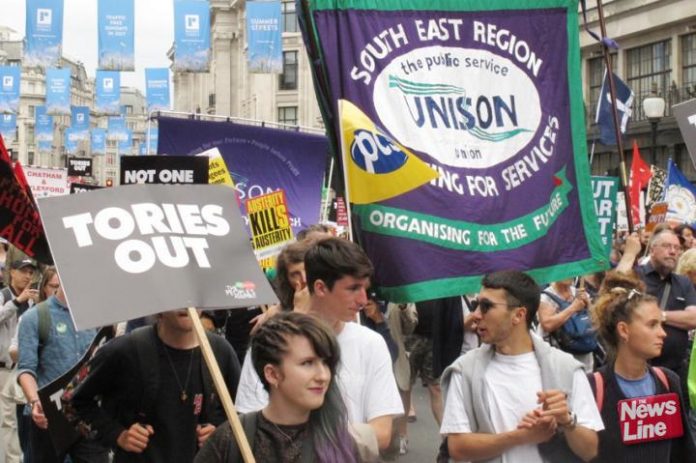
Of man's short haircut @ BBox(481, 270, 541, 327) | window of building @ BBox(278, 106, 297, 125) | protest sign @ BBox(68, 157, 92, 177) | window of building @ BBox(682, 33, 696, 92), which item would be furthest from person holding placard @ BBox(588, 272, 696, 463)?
window of building @ BBox(278, 106, 297, 125)

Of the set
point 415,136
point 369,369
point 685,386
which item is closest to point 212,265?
point 369,369

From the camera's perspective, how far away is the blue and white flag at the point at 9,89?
49.2m

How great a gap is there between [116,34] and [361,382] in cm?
2849

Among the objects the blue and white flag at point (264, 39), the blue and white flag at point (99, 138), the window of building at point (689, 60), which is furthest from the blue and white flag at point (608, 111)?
the blue and white flag at point (99, 138)

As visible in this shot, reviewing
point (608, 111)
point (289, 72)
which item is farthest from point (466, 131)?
point (289, 72)

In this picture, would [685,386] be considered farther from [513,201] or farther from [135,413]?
[135,413]

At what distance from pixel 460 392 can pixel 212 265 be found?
3.74 feet

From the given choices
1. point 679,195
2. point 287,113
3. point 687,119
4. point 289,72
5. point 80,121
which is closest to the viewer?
point 687,119

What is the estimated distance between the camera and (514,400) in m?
4.43

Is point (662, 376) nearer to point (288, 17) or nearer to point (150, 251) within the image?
point (150, 251)

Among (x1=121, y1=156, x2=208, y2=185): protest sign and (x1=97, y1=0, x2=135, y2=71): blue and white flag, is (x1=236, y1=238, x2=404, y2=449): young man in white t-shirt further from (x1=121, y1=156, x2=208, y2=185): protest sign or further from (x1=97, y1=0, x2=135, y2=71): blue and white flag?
(x1=97, y1=0, x2=135, y2=71): blue and white flag

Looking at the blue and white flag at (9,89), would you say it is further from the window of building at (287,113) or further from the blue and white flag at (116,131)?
the window of building at (287,113)

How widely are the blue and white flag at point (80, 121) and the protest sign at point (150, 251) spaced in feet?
188

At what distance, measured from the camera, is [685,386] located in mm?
5508
